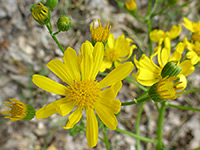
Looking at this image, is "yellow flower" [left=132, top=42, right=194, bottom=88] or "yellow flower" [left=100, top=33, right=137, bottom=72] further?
"yellow flower" [left=100, top=33, right=137, bottom=72]

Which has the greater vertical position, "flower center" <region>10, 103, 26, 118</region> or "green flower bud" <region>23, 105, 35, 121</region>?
"flower center" <region>10, 103, 26, 118</region>

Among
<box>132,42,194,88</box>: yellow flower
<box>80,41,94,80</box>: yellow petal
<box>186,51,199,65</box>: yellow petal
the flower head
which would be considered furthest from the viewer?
<box>186,51,199,65</box>: yellow petal

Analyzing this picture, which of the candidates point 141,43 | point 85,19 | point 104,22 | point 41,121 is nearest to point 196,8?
point 141,43

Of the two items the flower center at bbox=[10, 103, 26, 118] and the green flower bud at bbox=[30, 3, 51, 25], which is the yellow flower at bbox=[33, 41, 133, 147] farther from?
the green flower bud at bbox=[30, 3, 51, 25]

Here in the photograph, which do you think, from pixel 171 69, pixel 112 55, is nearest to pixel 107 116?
pixel 171 69

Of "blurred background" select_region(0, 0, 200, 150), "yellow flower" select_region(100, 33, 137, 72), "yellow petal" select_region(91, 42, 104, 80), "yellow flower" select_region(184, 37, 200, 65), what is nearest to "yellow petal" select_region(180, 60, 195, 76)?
"yellow flower" select_region(184, 37, 200, 65)

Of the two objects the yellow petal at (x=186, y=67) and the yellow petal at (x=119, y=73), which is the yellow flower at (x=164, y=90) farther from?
the yellow petal at (x=186, y=67)

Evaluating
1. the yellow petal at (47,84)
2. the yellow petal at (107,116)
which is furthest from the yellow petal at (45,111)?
the yellow petal at (107,116)
